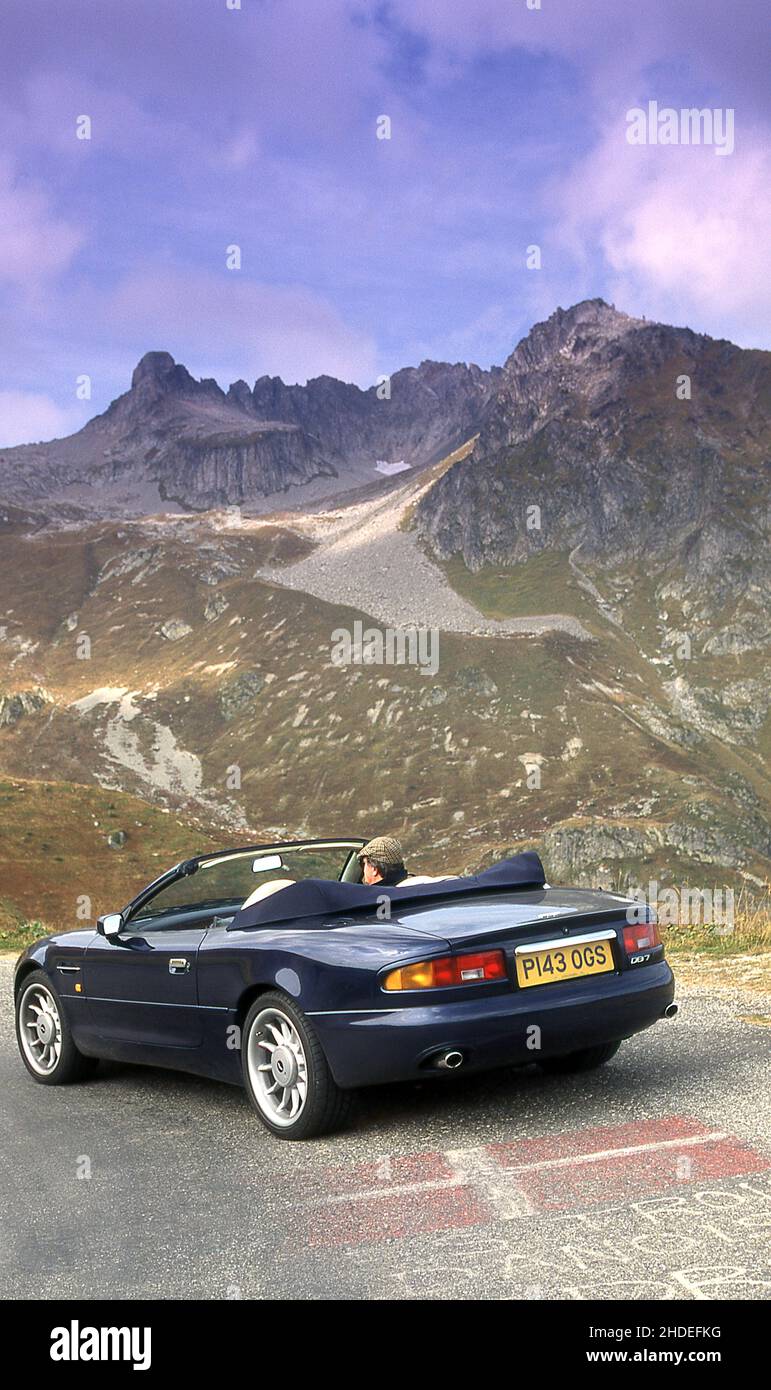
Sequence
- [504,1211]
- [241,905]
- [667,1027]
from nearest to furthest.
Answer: [504,1211], [241,905], [667,1027]

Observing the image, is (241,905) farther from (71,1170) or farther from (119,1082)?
(71,1170)

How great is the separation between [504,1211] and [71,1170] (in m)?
1.99

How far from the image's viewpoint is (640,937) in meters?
5.94

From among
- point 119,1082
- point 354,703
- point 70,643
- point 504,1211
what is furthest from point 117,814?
point 70,643

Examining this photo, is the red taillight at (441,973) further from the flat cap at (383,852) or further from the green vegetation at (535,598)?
the green vegetation at (535,598)

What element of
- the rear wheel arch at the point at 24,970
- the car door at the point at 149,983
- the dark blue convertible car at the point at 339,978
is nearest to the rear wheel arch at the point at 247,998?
the dark blue convertible car at the point at 339,978

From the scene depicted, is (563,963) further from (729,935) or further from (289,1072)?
(729,935)

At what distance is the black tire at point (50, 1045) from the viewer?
6910mm

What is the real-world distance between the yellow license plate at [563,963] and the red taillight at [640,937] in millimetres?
138

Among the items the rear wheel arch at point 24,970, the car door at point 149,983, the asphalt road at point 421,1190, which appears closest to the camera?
the asphalt road at point 421,1190

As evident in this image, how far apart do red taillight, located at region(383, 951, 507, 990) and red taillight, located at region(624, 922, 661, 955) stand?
857 mm

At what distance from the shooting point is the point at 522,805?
127375 mm
